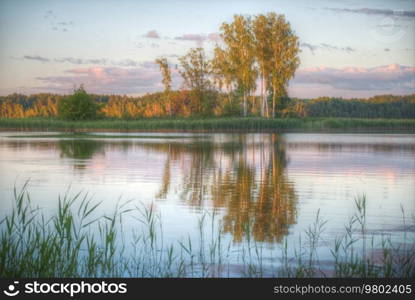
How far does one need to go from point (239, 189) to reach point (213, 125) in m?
37.9

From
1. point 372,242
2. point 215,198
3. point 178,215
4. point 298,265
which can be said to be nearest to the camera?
point 298,265

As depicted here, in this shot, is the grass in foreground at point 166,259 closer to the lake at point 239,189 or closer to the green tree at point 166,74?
the lake at point 239,189

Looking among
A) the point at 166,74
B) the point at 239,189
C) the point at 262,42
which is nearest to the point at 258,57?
the point at 262,42

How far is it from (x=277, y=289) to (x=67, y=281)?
1.68m

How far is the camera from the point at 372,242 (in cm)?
678

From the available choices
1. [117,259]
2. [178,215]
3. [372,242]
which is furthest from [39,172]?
[372,242]

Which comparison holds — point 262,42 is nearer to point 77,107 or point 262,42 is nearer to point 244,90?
point 244,90

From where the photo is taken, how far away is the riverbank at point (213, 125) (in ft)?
166

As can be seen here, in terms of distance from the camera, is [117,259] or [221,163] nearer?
[117,259]

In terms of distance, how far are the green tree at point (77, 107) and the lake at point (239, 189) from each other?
4887 cm

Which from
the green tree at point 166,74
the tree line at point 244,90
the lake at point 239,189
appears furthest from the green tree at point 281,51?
the lake at point 239,189

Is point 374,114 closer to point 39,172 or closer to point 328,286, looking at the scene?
point 39,172

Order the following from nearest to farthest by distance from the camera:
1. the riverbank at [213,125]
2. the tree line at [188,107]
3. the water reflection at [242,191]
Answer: the water reflection at [242,191] < the riverbank at [213,125] < the tree line at [188,107]

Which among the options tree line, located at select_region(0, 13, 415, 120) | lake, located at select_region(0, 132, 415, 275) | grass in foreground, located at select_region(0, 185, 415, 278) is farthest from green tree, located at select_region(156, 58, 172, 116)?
grass in foreground, located at select_region(0, 185, 415, 278)
